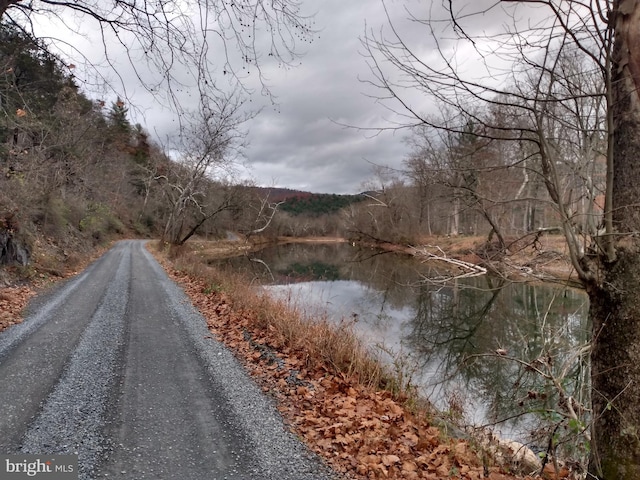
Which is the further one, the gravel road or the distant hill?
the distant hill

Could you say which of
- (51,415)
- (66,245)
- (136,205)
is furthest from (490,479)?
(136,205)

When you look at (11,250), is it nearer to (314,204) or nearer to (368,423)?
(368,423)

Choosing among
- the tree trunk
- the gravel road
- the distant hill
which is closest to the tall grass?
the gravel road

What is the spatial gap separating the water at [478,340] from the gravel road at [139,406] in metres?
2.14

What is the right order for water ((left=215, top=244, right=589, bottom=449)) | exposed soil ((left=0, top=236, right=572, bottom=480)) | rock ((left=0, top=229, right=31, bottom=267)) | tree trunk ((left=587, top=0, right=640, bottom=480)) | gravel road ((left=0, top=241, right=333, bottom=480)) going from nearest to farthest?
tree trunk ((left=587, top=0, right=640, bottom=480))
gravel road ((left=0, top=241, right=333, bottom=480))
exposed soil ((left=0, top=236, right=572, bottom=480))
water ((left=215, top=244, right=589, bottom=449))
rock ((left=0, top=229, right=31, bottom=267))

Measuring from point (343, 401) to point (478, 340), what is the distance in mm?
7300

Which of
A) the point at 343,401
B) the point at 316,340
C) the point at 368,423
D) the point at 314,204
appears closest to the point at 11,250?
the point at 316,340

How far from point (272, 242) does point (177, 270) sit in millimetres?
43925

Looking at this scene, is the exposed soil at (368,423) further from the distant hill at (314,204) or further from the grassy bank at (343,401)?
the distant hill at (314,204)

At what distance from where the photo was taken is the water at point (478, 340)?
4594mm

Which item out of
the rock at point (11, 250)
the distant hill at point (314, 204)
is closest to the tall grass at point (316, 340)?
the rock at point (11, 250)

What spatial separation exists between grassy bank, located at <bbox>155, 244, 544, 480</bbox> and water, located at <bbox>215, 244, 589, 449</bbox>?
51 centimetres

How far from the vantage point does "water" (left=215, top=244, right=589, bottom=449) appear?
4.59 m

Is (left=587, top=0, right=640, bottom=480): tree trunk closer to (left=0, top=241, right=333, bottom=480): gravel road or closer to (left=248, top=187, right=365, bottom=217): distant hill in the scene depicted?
(left=0, top=241, right=333, bottom=480): gravel road
